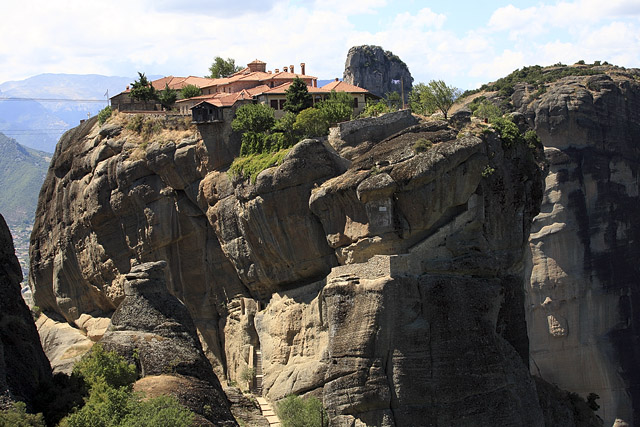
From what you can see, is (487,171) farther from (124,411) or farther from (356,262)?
(124,411)

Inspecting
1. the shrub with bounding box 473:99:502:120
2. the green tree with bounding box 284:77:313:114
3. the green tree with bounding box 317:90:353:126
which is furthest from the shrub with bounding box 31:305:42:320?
the shrub with bounding box 473:99:502:120

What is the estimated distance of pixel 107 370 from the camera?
3816cm

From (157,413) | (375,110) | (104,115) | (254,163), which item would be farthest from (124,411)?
(104,115)

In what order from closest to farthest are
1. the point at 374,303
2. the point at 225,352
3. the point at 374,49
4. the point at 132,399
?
the point at 132,399, the point at 374,303, the point at 225,352, the point at 374,49

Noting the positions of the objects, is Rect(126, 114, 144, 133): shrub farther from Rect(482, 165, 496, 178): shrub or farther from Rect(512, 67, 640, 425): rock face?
Rect(512, 67, 640, 425): rock face

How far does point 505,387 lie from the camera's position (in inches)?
2099

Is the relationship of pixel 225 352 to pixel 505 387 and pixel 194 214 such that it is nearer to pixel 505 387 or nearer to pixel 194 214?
pixel 194 214

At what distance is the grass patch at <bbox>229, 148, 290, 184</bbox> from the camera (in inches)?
2335

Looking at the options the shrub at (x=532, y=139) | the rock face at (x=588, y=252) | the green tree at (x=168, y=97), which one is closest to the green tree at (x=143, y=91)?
the green tree at (x=168, y=97)

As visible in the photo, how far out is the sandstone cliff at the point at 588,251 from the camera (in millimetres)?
86438

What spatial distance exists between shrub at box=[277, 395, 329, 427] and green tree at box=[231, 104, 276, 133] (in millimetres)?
16419

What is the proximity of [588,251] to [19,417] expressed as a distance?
6287 centimetres

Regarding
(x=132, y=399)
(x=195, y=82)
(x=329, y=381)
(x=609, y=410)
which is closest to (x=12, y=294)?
(x=132, y=399)

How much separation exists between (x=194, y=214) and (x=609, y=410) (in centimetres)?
3770
